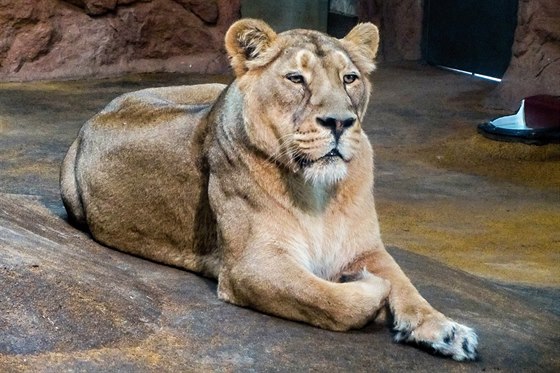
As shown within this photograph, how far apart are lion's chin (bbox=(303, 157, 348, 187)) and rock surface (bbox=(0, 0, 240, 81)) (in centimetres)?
801

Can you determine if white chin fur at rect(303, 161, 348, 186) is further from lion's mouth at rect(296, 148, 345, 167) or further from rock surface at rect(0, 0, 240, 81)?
rock surface at rect(0, 0, 240, 81)

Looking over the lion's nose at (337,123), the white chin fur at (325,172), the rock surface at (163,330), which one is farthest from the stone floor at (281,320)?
the lion's nose at (337,123)

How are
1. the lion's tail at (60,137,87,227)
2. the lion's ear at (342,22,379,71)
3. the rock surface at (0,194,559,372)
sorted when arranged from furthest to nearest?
the lion's tail at (60,137,87,227) → the lion's ear at (342,22,379,71) → the rock surface at (0,194,559,372)

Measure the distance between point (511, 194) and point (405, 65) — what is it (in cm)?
541

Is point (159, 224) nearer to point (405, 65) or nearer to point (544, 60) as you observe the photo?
point (544, 60)

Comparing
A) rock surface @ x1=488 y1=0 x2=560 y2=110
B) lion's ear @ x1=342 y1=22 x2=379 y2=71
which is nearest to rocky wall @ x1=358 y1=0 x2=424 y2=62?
rock surface @ x1=488 y1=0 x2=560 y2=110

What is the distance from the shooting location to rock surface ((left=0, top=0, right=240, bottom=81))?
1170 centimetres

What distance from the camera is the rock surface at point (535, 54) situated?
33.9 feet

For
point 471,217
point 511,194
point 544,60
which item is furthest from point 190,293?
point 544,60

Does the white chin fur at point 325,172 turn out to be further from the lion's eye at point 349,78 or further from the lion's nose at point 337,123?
the lion's eye at point 349,78

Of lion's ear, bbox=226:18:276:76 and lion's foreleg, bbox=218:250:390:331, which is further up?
lion's ear, bbox=226:18:276:76

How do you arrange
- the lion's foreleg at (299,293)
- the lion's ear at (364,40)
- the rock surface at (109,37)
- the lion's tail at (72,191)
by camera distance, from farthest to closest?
the rock surface at (109,37)
the lion's tail at (72,191)
the lion's ear at (364,40)
the lion's foreleg at (299,293)

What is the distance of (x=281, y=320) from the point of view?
4.12 metres

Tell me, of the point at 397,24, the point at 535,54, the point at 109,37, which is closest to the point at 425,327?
the point at 535,54
